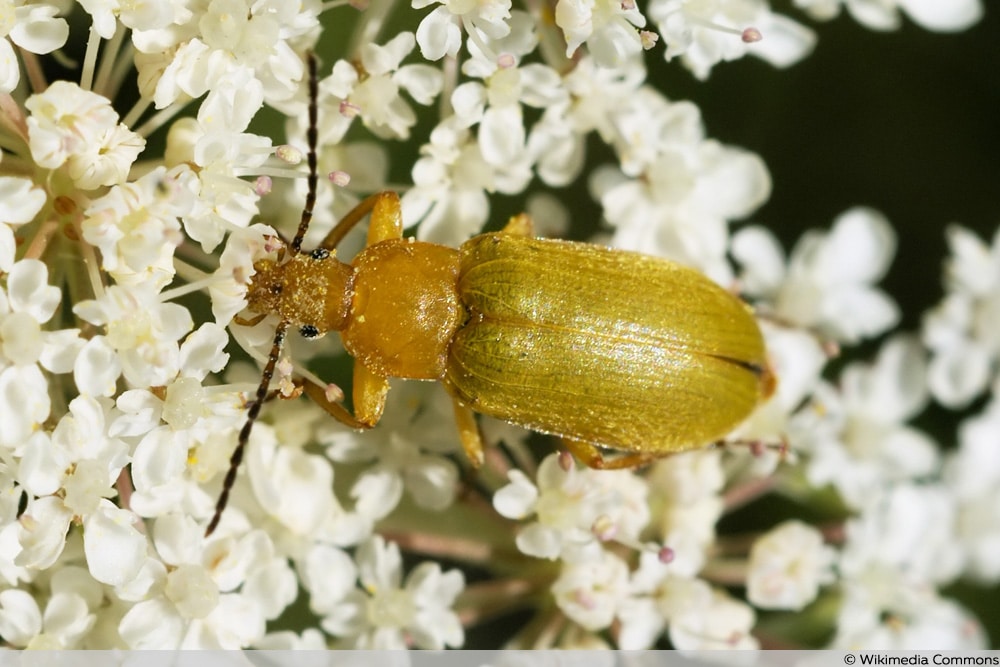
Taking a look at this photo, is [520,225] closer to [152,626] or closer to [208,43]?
[208,43]

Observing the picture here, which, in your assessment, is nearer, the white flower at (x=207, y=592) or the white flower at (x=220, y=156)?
the white flower at (x=220, y=156)

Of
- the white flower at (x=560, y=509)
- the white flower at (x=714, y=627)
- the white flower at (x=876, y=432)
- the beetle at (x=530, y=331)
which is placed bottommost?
the white flower at (x=714, y=627)

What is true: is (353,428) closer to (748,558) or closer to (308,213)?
(308,213)

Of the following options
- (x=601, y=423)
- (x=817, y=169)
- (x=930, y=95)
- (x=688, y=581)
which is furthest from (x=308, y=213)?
(x=930, y=95)

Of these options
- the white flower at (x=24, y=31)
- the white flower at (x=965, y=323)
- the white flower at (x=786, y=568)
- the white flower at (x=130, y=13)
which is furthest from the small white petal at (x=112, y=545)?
the white flower at (x=965, y=323)

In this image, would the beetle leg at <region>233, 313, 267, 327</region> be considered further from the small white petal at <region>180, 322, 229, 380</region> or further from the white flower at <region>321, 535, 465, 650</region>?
the white flower at <region>321, 535, 465, 650</region>

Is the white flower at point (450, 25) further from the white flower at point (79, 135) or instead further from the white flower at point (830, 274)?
the white flower at point (830, 274)
